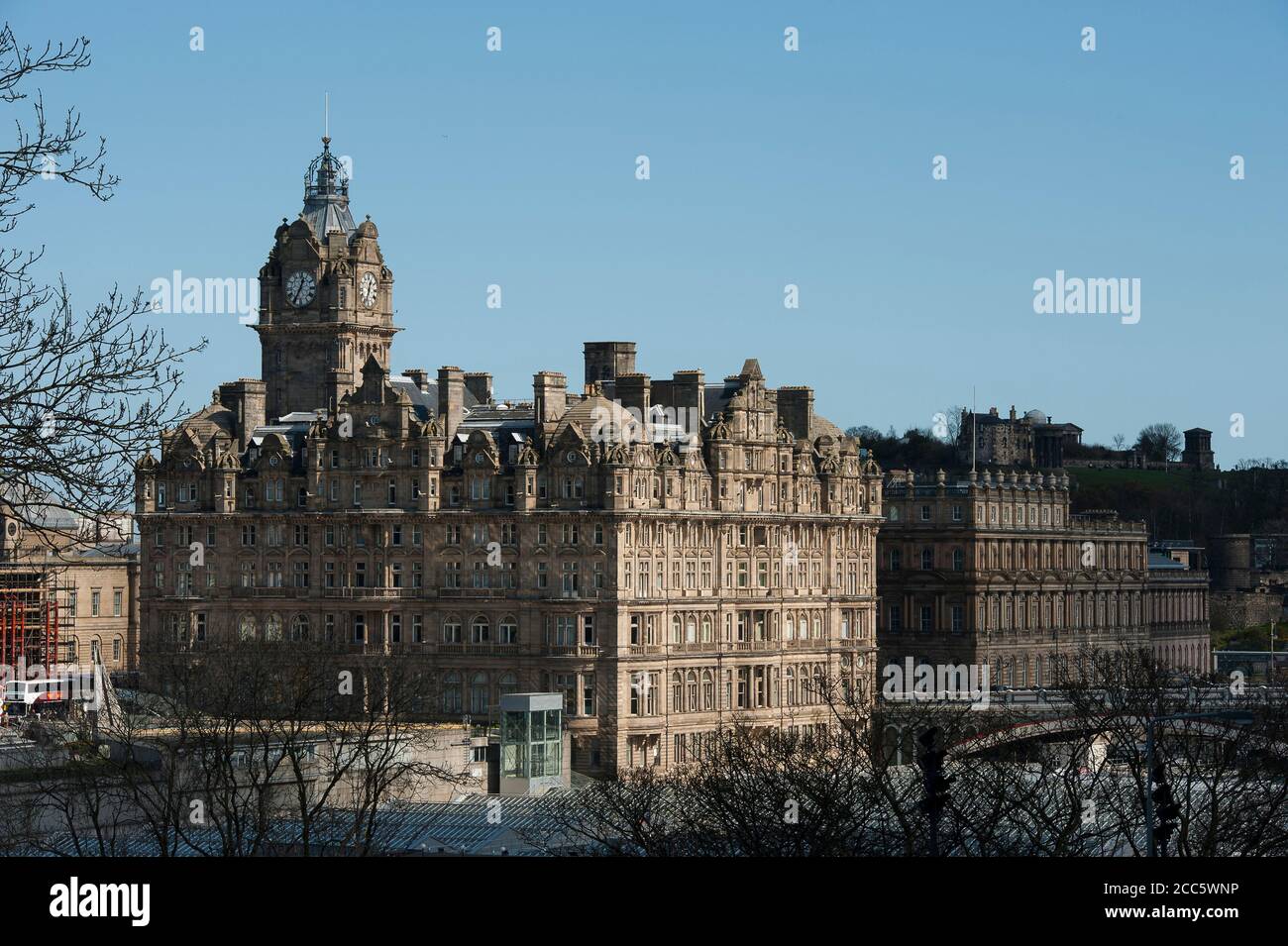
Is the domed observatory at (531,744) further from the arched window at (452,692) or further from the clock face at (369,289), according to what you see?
the clock face at (369,289)

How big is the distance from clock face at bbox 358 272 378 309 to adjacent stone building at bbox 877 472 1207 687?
3747cm

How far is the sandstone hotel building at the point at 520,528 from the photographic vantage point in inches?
5458

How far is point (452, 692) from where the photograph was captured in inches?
5571

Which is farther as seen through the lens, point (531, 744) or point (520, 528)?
point (520, 528)

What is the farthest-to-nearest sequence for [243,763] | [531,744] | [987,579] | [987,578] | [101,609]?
[987,578]
[987,579]
[101,609]
[531,744]
[243,763]

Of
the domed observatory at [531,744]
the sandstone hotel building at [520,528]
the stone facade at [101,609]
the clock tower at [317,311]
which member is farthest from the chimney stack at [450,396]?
the stone facade at [101,609]

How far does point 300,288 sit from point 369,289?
3559mm

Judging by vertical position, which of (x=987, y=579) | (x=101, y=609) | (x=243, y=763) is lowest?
(x=243, y=763)

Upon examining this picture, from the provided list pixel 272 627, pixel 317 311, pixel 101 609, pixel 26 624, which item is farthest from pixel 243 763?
pixel 101 609

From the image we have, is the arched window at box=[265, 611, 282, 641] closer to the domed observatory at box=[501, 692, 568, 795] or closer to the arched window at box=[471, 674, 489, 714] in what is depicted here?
the arched window at box=[471, 674, 489, 714]

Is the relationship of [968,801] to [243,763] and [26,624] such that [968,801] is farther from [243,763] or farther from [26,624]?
[26,624]

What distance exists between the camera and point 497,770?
129875 mm

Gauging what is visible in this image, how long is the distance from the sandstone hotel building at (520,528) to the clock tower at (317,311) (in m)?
Answer: 0.15
